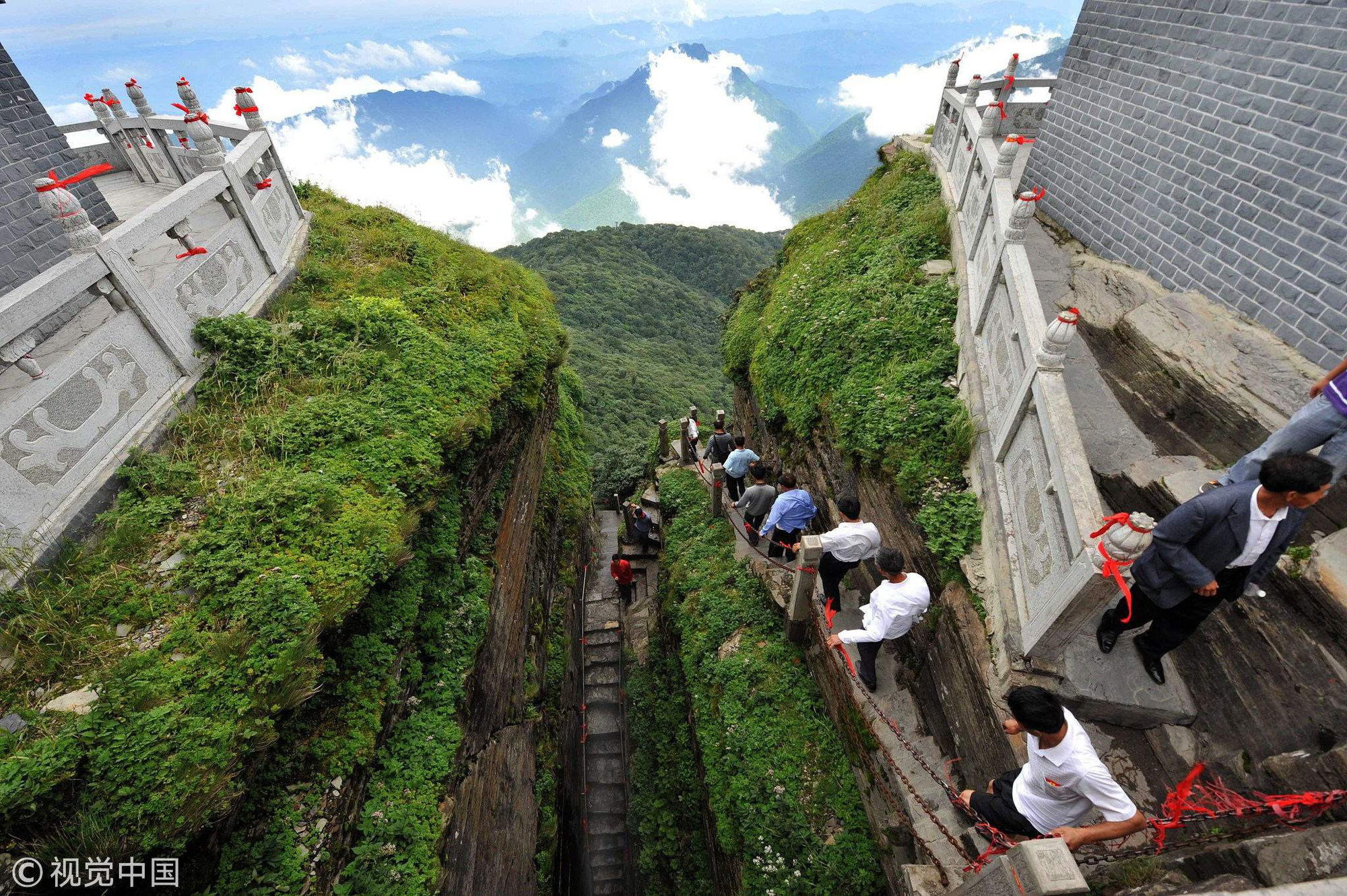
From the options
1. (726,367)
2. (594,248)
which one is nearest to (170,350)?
(726,367)

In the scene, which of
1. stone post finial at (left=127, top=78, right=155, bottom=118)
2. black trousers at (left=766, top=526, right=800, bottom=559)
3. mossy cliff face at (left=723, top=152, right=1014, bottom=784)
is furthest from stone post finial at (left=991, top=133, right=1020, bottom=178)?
stone post finial at (left=127, top=78, right=155, bottom=118)

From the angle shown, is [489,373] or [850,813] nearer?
[850,813]

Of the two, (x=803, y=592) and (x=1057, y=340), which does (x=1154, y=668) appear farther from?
(x=803, y=592)

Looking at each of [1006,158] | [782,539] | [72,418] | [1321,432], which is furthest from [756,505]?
[72,418]

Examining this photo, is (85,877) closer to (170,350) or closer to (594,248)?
(170,350)

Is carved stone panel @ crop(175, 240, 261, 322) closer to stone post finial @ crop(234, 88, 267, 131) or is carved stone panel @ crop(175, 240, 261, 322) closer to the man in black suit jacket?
stone post finial @ crop(234, 88, 267, 131)

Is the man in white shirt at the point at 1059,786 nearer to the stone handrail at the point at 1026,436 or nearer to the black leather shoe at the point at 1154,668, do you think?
the stone handrail at the point at 1026,436
